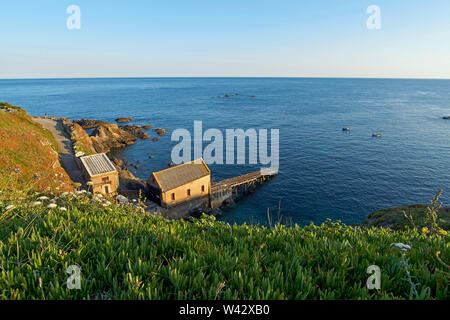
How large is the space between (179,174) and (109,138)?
137ft

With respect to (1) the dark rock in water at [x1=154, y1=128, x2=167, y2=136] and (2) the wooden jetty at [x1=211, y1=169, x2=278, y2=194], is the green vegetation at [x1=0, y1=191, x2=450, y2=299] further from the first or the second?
(1) the dark rock in water at [x1=154, y1=128, x2=167, y2=136]

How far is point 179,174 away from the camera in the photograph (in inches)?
1307

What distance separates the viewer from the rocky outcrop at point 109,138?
6108cm

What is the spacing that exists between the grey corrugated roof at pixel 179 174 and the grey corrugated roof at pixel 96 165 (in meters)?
5.94

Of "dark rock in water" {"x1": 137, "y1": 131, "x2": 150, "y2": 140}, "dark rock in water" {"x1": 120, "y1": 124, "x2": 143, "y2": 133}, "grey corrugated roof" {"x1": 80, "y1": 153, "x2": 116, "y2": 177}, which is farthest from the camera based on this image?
"dark rock in water" {"x1": 120, "y1": 124, "x2": 143, "y2": 133}

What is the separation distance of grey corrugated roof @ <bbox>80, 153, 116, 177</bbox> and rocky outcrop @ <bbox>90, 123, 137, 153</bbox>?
30480mm

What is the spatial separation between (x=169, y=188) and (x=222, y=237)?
25.5m

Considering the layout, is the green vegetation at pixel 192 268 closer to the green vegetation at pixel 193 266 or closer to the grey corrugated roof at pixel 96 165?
the green vegetation at pixel 193 266

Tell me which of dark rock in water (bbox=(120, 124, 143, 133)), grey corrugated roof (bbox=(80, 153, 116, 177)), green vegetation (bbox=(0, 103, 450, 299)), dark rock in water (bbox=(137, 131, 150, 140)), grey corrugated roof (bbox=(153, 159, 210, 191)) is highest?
dark rock in water (bbox=(120, 124, 143, 133))

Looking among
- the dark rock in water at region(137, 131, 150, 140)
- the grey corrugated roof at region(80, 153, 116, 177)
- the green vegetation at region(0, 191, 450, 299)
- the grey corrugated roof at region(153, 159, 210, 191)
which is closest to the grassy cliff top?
the grey corrugated roof at region(80, 153, 116, 177)

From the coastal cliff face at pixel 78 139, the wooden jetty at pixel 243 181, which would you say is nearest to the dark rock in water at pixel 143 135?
the coastal cliff face at pixel 78 139

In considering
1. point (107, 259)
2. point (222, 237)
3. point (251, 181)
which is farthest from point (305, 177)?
point (107, 259)

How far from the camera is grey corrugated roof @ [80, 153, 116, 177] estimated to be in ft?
95.2
